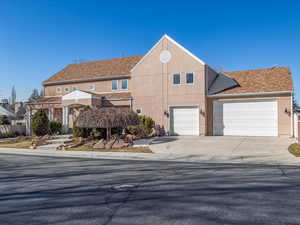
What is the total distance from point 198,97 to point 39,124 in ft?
43.9

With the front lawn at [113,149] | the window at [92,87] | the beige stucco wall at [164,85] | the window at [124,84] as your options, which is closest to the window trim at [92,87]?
the window at [92,87]

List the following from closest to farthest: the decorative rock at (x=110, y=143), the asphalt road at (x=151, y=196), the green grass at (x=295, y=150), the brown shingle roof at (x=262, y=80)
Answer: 1. the asphalt road at (x=151, y=196)
2. the green grass at (x=295, y=150)
3. the decorative rock at (x=110, y=143)
4. the brown shingle roof at (x=262, y=80)

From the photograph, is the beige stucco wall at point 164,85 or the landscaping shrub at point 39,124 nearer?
the landscaping shrub at point 39,124

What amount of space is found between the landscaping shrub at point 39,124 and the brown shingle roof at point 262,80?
1513 centimetres

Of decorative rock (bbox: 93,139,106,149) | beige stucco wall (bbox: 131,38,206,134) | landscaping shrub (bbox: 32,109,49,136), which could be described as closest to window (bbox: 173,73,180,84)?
beige stucco wall (bbox: 131,38,206,134)

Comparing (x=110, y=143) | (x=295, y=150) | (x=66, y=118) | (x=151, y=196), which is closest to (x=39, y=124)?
(x=66, y=118)

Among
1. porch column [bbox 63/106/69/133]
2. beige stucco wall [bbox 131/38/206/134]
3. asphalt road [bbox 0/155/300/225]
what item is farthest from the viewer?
porch column [bbox 63/106/69/133]

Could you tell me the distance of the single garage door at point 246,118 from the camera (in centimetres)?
1789

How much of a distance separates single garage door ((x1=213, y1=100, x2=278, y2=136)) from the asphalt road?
999cm

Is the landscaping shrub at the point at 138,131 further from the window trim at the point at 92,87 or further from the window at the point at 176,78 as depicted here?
the window trim at the point at 92,87

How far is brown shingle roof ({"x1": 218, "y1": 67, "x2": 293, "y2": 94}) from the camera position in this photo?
18242mm

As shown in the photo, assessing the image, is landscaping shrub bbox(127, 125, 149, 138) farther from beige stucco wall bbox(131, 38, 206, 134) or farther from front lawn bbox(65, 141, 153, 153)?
front lawn bbox(65, 141, 153, 153)

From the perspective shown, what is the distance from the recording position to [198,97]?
19.5m

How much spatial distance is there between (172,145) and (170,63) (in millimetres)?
8426
